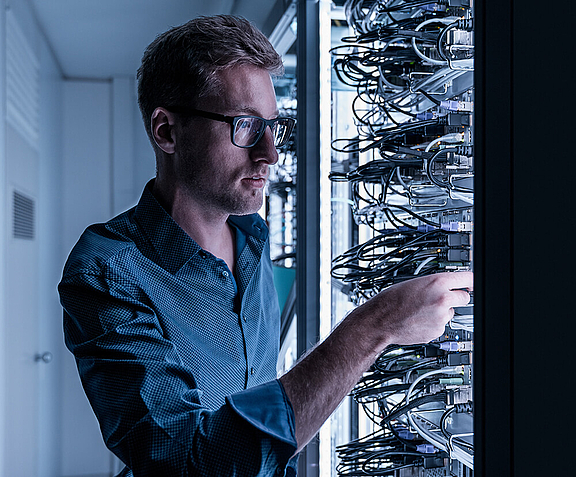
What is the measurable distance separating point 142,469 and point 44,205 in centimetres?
332

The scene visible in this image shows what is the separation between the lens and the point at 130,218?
4.00ft

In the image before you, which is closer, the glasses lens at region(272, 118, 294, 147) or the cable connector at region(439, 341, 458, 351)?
the cable connector at region(439, 341, 458, 351)

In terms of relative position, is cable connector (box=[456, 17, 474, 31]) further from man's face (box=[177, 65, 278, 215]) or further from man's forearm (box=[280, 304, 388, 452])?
man's forearm (box=[280, 304, 388, 452])

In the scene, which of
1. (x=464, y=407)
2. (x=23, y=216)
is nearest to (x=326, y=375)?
(x=464, y=407)

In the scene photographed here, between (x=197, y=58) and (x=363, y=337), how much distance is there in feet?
2.01

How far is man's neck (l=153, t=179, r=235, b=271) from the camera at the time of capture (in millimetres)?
1234

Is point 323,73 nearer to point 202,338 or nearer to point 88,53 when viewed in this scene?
point 202,338

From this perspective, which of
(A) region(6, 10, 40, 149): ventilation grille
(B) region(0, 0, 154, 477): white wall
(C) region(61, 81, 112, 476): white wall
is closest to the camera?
(A) region(6, 10, 40, 149): ventilation grille

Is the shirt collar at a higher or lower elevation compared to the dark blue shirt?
higher

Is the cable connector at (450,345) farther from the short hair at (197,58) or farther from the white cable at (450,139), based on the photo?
the short hair at (197,58)

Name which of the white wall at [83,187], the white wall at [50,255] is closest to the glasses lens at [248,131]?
the white wall at [50,255]

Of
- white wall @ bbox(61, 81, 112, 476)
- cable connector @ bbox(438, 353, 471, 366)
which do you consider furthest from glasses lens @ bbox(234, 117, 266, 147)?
white wall @ bbox(61, 81, 112, 476)

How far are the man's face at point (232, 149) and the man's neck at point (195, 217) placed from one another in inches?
3.3
